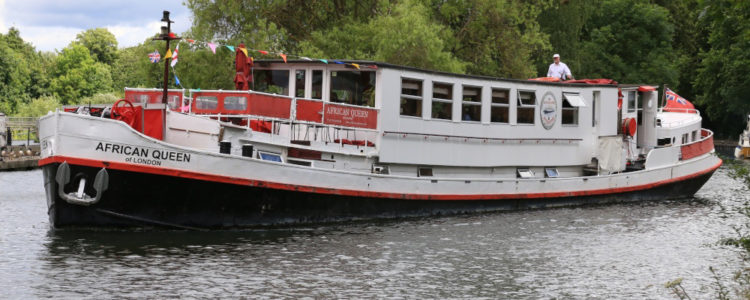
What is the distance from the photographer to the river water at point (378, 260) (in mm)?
13430

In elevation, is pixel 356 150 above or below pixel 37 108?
below

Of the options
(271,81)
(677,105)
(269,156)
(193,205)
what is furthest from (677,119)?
(193,205)

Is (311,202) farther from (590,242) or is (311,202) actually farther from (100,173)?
(590,242)

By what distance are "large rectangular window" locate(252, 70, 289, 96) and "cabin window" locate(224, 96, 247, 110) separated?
3181 mm

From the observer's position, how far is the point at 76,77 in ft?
297

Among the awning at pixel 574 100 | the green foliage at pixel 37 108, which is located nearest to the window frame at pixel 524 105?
the awning at pixel 574 100

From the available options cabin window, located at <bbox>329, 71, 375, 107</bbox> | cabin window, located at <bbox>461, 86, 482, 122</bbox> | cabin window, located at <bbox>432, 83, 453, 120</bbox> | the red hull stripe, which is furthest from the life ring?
cabin window, located at <bbox>329, 71, 375, 107</bbox>

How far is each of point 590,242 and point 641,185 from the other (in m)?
8.39

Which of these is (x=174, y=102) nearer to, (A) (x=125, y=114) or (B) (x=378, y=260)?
(A) (x=125, y=114)

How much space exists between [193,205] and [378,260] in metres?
4.03

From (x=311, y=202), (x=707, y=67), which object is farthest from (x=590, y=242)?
(x=707, y=67)

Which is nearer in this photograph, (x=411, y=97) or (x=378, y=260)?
(x=378, y=260)

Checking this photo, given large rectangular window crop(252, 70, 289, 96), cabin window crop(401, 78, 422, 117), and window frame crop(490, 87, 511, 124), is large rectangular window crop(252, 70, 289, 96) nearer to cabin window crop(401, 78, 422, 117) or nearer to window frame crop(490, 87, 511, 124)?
cabin window crop(401, 78, 422, 117)

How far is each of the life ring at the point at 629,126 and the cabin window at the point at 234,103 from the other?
12.3 meters
